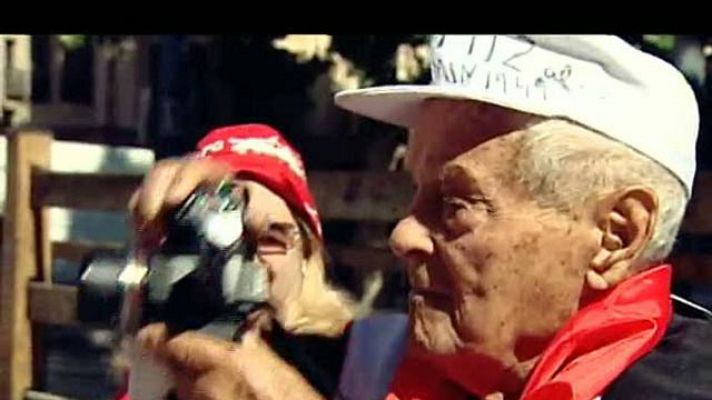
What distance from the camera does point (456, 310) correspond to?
1.60 meters

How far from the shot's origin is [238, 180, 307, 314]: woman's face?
1.77 metres

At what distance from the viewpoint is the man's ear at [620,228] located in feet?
5.27

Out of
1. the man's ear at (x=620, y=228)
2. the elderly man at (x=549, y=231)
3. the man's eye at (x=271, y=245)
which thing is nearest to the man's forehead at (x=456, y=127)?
the elderly man at (x=549, y=231)

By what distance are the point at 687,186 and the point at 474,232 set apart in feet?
0.76

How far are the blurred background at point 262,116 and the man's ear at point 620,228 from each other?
0.54 ft

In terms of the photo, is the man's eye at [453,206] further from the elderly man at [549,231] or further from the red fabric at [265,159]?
the red fabric at [265,159]

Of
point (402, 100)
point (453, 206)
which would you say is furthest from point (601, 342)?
point (402, 100)

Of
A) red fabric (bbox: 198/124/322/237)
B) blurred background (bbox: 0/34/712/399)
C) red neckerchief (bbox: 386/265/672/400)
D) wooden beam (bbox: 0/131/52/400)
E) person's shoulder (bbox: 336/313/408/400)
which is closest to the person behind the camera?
red neckerchief (bbox: 386/265/672/400)

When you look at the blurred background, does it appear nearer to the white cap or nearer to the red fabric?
the white cap

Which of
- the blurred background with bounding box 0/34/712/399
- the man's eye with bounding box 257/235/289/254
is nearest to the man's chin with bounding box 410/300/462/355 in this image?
the man's eye with bounding box 257/235/289/254

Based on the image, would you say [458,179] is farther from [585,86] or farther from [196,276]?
[196,276]

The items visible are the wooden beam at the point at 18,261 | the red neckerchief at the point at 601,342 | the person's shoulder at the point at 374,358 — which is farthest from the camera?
the wooden beam at the point at 18,261

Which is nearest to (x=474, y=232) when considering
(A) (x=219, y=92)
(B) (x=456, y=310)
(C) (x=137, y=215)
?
(B) (x=456, y=310)

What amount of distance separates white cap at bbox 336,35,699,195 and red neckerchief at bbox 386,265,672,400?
5.0 inches
